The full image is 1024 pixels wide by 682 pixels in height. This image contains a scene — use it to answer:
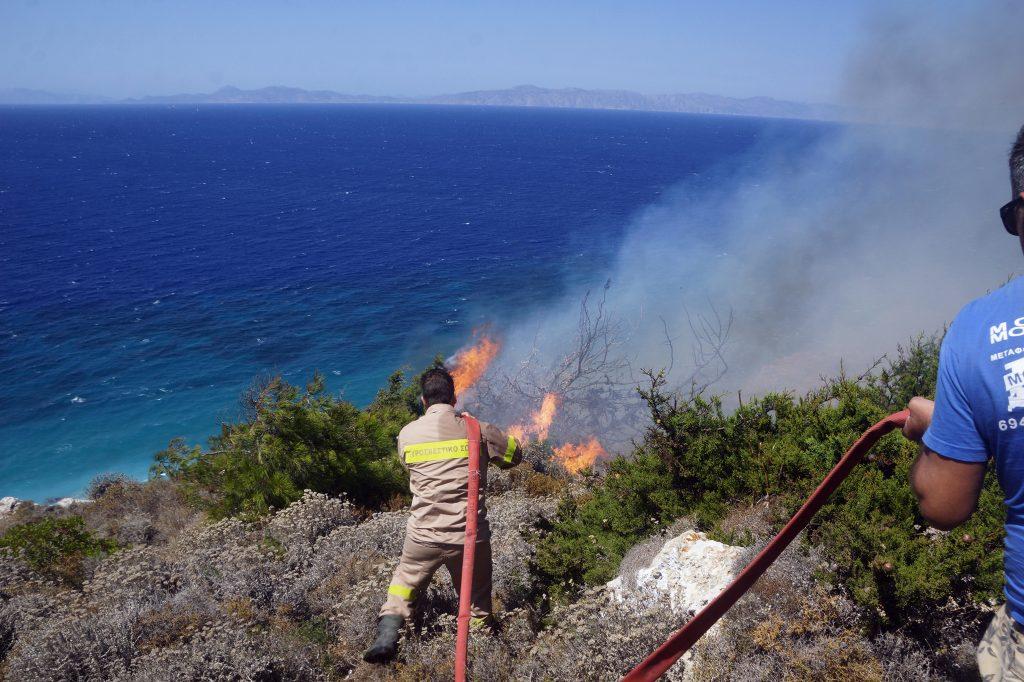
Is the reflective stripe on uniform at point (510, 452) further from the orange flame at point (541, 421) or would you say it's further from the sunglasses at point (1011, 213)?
the orange flame at point (541, 421)

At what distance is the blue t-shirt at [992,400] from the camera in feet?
5.51

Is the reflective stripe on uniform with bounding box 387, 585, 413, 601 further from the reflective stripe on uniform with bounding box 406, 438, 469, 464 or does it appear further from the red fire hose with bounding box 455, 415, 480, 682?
the reflective stripe on uniform with bounding box 406, 438, 469, 464

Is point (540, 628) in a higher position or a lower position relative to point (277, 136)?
lower

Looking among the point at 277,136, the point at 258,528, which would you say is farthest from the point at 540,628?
the point at 277,136

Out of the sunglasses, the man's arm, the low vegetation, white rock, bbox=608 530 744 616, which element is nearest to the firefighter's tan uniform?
the low vegetation

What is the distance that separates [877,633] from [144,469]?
1171 inches

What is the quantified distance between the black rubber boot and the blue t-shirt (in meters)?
3.84

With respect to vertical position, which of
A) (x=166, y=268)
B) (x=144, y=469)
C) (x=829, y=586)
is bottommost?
(x=144, y=469)

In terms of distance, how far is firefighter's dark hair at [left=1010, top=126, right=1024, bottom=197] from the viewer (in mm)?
1825

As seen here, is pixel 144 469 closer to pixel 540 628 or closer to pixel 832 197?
pixel 540 628

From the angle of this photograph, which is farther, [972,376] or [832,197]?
[832,197]

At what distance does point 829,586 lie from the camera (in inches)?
152

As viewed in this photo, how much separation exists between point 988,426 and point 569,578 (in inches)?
179

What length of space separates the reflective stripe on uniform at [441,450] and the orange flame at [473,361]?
26315 millimetres
